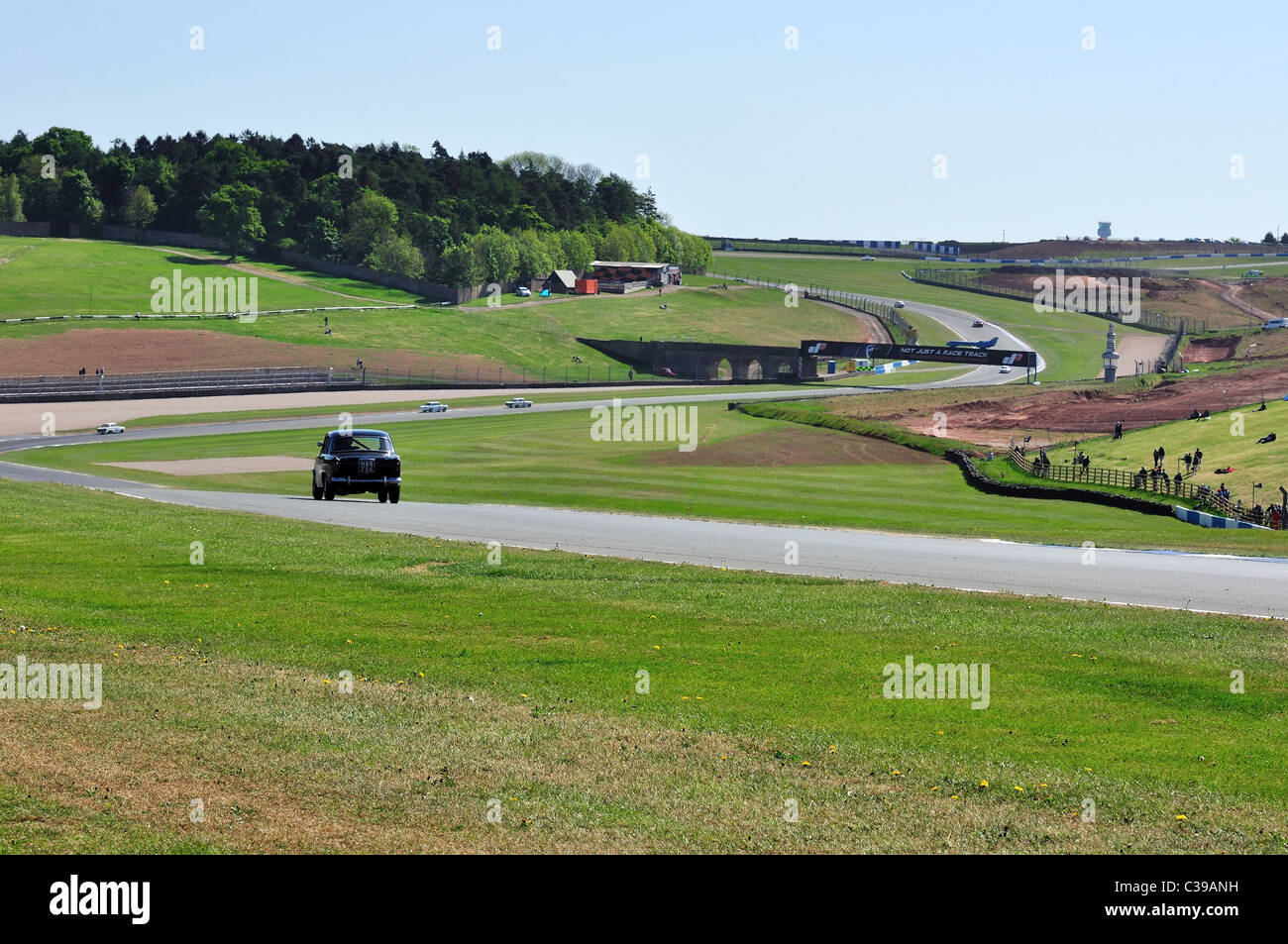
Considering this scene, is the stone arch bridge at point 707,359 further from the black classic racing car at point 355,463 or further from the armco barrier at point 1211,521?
the black classic racing car at point 355,463

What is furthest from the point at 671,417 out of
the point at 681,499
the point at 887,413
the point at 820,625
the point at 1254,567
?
the point at 820,625

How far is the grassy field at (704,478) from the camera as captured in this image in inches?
2052

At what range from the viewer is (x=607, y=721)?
A: 1658 cm

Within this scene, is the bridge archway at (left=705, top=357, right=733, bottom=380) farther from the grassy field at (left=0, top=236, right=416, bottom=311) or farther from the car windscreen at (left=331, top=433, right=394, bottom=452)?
the car windscreen at (left=331, top=433, right=394, bottom=452)

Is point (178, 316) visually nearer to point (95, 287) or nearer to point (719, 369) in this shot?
point (95, 287)

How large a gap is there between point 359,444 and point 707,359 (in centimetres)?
12000

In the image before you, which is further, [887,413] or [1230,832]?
[887,413]

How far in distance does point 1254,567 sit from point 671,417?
72.3m

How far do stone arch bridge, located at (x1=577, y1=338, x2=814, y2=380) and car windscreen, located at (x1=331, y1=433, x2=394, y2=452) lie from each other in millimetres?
114047

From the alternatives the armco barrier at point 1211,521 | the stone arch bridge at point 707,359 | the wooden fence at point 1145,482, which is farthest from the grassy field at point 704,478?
the stone arch bridge at point 707,359

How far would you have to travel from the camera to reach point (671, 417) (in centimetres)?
10769

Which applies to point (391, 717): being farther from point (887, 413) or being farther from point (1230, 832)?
point (887, 413)

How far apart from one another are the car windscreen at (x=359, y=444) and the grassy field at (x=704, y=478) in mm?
14264

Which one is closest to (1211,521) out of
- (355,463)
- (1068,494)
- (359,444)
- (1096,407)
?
(1068,494)
